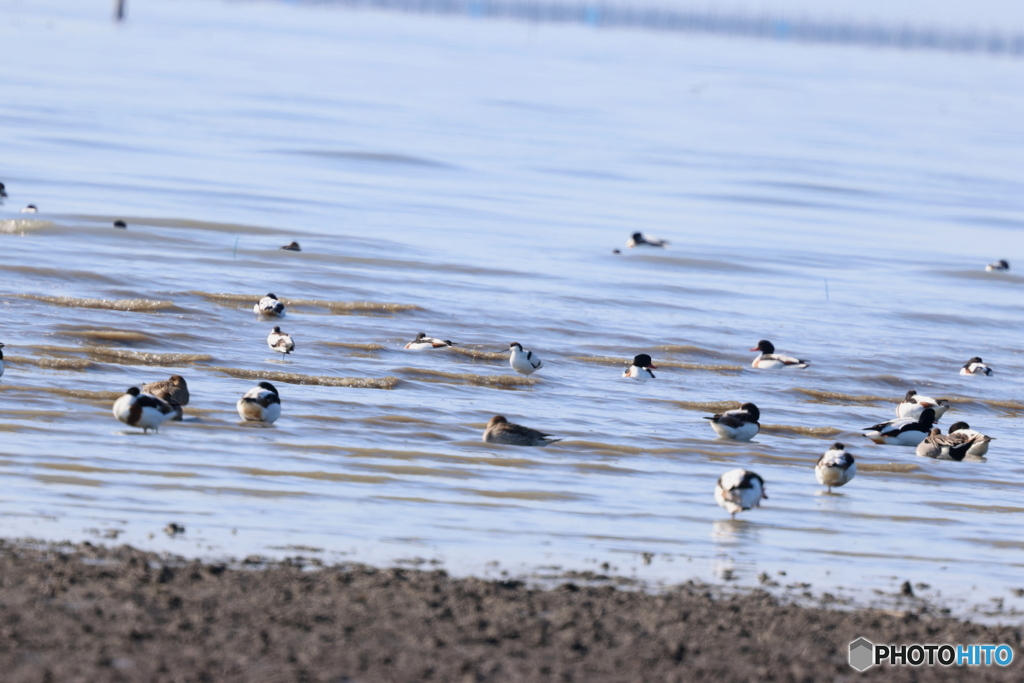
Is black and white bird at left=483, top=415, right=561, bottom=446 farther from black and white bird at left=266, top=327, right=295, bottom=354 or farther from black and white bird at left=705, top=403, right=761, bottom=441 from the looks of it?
black and white bird at left=266, top=327, right=295, bottom=354

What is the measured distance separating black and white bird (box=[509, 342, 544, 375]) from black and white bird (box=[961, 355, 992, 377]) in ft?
20.7

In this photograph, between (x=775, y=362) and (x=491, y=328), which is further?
(x=491, y=328)

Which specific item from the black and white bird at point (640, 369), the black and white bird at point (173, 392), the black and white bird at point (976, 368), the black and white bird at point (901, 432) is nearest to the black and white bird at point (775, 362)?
the black and white bird at point (640, 369)

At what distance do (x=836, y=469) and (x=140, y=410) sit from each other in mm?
5636

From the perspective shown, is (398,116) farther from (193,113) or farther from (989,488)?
(989,488)

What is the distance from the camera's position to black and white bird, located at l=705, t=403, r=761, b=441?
1295cm

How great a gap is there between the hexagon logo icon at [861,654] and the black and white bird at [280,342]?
925 cm

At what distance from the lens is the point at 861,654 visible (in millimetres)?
7117

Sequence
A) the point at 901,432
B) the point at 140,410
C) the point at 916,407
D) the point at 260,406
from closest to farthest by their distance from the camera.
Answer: the point at 140,410, the point at 260,406, the point at 901,432, the point at 916,407

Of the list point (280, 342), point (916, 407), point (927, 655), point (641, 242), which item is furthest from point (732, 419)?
point (641, 242)

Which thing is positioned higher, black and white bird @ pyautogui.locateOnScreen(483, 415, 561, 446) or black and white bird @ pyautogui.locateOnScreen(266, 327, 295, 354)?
black and white bird @ pyautogui.locateOnScreen(266, 327, 295, 354)

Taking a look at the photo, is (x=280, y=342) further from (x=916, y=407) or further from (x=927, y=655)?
(x=927, y=655)

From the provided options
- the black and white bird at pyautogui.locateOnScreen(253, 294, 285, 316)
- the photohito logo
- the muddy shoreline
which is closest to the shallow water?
the black and white bird at pyautogui.locateOnScreen(253, 294, 285, 316)

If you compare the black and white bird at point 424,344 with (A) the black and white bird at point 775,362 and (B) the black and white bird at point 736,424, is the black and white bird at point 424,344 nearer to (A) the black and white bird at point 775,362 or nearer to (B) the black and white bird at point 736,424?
(A) the black and white bird at point 775,362
